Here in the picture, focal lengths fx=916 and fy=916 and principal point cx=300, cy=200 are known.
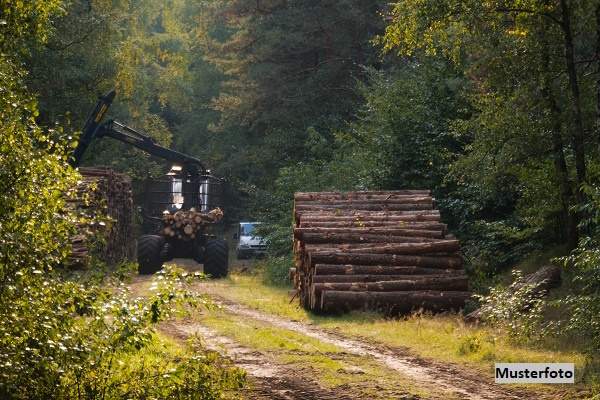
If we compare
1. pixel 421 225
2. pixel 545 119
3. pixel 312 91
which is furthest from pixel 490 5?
pixel 312 91

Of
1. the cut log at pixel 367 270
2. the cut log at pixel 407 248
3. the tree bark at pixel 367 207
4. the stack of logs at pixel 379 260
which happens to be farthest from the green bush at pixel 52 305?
the tree bark at pixel 367 207

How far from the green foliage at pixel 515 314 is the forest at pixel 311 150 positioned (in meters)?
0.06

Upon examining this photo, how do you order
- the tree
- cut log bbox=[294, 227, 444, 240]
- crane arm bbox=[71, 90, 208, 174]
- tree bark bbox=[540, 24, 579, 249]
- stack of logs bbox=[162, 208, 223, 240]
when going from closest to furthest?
the tree
tree bark bbox=[540, 24, 579, 249]
cut log bbox=[294, 227, 444, 240]
crane arm bbox=[71, 90, 208, 174]
stack of logs bbox=[162, 208, 223, 240]

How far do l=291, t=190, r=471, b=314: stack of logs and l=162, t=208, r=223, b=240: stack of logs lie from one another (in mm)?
9658

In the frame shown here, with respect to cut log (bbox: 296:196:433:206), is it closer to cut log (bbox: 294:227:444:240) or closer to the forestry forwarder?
cut log (bbox: 294:227:444:240)

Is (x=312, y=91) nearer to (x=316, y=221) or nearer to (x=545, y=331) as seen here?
(x=316, y=221)

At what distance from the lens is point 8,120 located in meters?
8.84

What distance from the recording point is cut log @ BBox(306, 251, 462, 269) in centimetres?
1920

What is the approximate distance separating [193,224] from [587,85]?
16884mm

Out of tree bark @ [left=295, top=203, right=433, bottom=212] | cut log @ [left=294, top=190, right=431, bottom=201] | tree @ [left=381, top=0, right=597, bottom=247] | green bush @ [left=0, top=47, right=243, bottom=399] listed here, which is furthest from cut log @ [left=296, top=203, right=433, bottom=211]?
green bush @ [left=0, top=47, right=243, bottom=399]

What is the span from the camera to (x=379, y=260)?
19250mm

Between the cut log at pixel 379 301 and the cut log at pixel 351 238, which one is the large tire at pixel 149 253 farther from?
the cut log at pixel 379 301

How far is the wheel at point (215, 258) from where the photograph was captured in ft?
94.7

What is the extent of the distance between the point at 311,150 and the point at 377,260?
59.7ft
